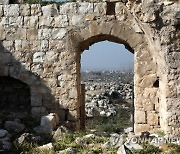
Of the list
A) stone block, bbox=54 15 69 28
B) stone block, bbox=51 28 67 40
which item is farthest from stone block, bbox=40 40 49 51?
stone block, bbox=54 15 69 28

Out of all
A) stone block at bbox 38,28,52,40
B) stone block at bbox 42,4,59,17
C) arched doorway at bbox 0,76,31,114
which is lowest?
arched doorway at bbox 0,76,31,114

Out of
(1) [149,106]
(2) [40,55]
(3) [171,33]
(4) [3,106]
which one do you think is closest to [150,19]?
(3) [171,33]

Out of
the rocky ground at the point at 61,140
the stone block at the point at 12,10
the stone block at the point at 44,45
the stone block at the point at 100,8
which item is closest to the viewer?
the rocky ground at the point at 61,140

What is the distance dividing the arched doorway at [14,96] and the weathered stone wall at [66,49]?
1.27ft

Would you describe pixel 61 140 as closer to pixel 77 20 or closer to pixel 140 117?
pixel 140 117

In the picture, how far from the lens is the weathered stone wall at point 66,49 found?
30.2 feet

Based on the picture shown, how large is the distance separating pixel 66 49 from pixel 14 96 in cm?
194

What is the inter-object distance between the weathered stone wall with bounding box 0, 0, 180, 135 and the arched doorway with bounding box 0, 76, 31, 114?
1.27 ft

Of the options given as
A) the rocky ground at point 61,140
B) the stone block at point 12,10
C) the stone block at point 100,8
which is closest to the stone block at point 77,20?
the stone block at point 100,8

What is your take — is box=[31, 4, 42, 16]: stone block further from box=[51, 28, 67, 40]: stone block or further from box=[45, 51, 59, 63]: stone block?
box=[45, 51, 59, 63]: stone block

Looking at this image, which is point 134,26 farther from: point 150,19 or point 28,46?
point 28,46

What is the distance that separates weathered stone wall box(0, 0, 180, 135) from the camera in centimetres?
921

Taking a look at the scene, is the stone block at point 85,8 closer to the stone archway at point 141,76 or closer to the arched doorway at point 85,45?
the stone archway at point 141,76

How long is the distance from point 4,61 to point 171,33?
4348 millimetres
